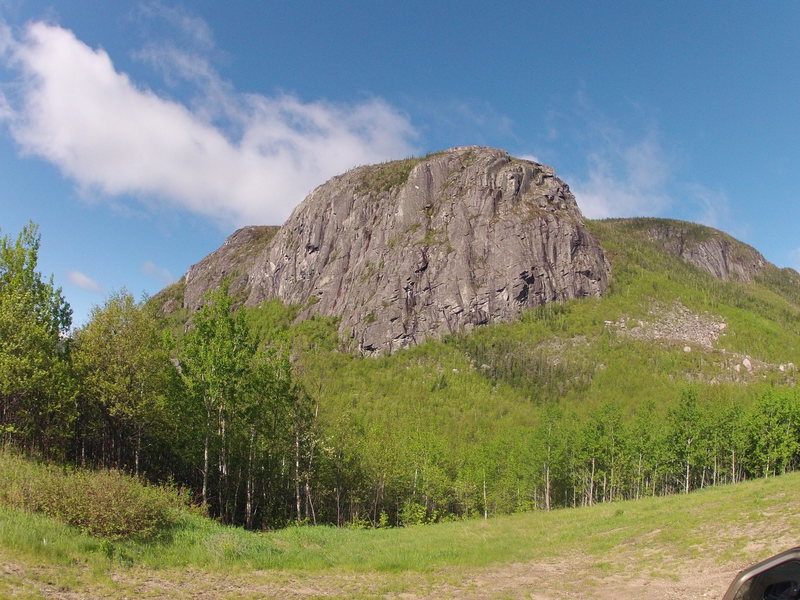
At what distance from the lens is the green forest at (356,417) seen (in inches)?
985

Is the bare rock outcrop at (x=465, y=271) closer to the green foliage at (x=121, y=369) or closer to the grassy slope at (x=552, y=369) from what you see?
the grassy slope at (x=552, y=369)

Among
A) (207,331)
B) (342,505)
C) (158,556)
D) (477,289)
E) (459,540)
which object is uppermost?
(477,289)

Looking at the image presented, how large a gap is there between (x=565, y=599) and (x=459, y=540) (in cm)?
1485

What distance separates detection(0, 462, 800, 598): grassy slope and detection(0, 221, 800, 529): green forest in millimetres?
9721

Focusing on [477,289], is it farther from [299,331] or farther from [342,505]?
[342,505]

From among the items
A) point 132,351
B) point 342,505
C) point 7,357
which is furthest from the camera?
point 342,505

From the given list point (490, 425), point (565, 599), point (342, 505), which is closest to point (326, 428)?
point (342, 505)

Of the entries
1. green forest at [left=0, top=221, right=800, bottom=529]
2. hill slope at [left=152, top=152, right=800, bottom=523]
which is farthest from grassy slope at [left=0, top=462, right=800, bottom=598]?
hill slope at [left=152, top=152, right=800, bottom=523]

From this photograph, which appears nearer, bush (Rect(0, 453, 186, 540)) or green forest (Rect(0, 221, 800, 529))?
bush (Rect(0, 453, 186, 540))

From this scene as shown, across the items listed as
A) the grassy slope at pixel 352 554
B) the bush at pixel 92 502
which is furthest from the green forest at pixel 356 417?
the grassy slope at pixel 352 554

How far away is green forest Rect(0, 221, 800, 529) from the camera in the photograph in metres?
25.0

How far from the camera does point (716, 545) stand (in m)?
17.1

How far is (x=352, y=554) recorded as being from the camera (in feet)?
66.2

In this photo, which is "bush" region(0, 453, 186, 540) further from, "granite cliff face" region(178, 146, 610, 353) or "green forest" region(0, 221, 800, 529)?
"granite cliff face" region(178, 146, 610, 353)
